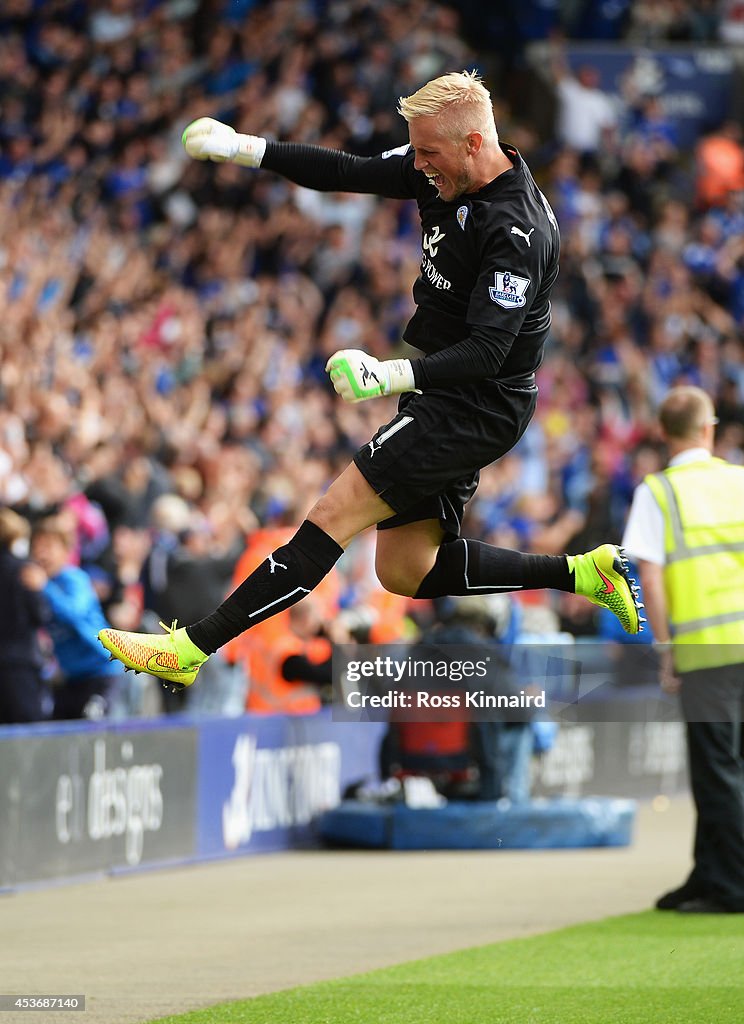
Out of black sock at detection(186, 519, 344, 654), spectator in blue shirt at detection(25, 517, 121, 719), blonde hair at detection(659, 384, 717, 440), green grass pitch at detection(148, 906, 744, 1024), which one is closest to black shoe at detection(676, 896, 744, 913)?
green grass pitch at detection(148, 906, 744, 1024)

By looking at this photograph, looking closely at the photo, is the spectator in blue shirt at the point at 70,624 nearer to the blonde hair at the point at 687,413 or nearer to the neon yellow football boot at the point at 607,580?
the blonde hair at the point at 687,413

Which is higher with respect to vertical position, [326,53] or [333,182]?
[326,53]

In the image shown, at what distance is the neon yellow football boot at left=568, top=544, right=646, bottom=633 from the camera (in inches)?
255

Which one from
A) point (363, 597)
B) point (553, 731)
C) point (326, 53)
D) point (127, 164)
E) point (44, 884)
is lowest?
point (44, 884)

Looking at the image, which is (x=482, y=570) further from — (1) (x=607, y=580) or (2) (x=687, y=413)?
(2) (x=687, y=413)

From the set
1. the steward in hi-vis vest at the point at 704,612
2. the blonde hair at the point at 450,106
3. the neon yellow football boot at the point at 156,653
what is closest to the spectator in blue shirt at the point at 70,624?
the steward in hi-vis vest at the point at 704,612

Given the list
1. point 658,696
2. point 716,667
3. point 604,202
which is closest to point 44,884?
point 716,667

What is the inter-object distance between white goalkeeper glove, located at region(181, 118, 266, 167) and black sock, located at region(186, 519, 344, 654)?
4.45ft

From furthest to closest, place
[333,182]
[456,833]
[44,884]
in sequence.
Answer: [456,833] < [44,884] < [333,182]

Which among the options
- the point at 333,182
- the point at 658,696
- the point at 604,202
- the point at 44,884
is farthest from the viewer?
the point at 604,202

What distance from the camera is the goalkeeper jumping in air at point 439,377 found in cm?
593

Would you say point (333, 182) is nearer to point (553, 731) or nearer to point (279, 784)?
point (279, 784)

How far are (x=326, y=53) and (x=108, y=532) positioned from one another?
10.9 meters

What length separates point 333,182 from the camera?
651 centimetres
